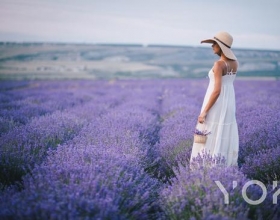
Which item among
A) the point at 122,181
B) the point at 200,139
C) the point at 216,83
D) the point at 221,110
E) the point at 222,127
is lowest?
the point at 122,181

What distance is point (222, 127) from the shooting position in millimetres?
2646

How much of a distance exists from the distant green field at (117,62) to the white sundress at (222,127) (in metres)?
19.4

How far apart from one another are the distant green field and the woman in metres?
19.4

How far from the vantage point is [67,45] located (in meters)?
35.8

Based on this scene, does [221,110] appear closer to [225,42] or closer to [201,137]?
[201,137]

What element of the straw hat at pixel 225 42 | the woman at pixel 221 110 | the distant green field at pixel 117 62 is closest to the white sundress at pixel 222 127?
the woman at pixel 221 110

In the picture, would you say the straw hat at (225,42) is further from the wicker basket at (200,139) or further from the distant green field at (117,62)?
the distant green field at (117,62)

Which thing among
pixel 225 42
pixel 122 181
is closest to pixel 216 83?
pixel 225 42

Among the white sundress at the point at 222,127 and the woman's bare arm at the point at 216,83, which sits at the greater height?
the woman's bare arm at the point at 216,83

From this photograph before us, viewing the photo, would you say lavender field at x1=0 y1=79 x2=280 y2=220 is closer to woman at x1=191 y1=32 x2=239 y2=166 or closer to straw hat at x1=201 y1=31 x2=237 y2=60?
woman at x1=191 y1=32 x2=239 y2=166

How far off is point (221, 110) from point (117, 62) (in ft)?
114

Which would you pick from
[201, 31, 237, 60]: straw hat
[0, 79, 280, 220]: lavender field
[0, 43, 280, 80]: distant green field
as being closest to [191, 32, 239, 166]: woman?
[201, 31, 237, 60]: straw hat

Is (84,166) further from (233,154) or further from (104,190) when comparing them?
(233,154)

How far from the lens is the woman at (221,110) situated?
2605 millimetres
